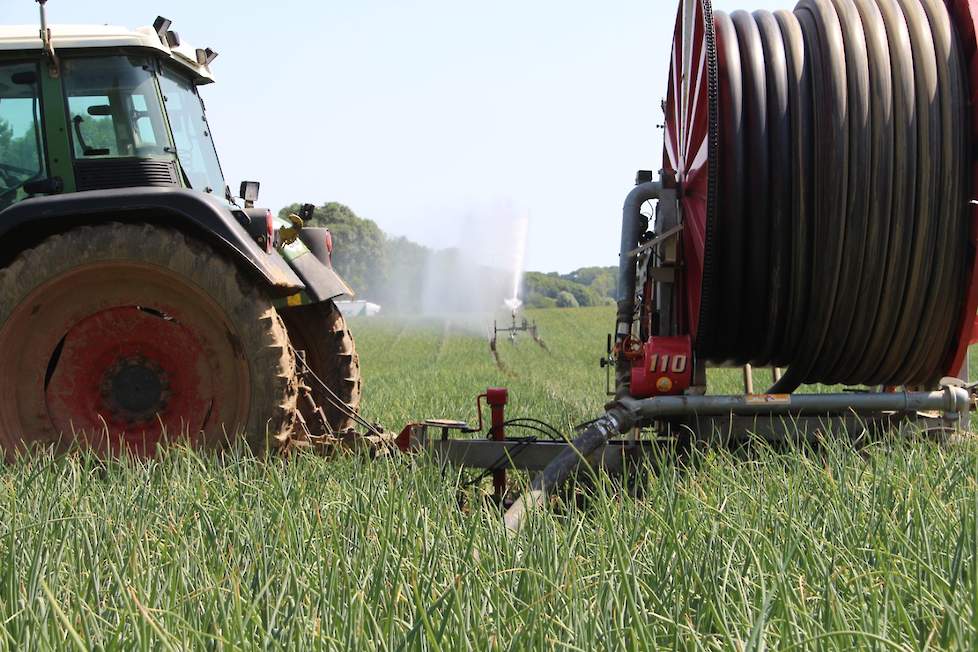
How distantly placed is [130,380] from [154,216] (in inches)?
27.5

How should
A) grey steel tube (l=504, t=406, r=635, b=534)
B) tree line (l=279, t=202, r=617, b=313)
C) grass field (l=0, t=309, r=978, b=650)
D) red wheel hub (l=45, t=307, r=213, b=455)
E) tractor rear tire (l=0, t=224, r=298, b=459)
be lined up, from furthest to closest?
1. tree line (l=279, t=202, r=617, b=313)
2. red wheel hub (l=45, t=307, r=213, b=455)
3. tractor rear tire (l=0, t=224, r=298, b=459)
4. grey steel tube (l=504, t=406, r=635, b=534)
5. grass field (l=0, t=309, r=978, b=650)

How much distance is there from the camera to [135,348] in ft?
14.4

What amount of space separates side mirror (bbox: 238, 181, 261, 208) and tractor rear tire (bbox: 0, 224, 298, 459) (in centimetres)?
114

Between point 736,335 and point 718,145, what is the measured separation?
2.74 feet

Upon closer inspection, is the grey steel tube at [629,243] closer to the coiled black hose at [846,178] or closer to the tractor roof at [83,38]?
the coiled black hose at [846,178]

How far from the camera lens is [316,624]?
6.18 feet

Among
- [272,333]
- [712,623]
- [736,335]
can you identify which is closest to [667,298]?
[736,335]

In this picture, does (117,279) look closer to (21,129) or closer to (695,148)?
(21,129)

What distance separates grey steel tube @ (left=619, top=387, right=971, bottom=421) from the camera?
4129 millimetres

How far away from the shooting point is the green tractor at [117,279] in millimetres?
4234

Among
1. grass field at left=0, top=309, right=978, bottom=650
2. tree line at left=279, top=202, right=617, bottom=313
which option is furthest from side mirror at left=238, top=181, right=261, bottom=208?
tree line at left=279, top=202, right=617, bottom=313

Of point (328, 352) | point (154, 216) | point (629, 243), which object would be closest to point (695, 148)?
point (629, 243)

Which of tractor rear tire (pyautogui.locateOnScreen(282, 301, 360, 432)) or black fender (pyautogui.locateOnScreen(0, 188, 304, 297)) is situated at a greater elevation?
black fender (pyautogui.locateOnScreen(0, 188, 304, 297))

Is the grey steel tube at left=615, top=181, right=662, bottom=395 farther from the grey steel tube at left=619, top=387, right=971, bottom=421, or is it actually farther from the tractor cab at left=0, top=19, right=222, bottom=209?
the tractor cab at left=0, top=19, right=222, bottom=209
